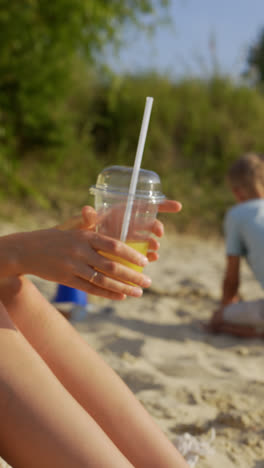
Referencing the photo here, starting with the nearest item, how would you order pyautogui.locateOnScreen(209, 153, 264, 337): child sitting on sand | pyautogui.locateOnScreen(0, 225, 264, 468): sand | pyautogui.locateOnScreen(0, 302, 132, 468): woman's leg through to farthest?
pyautogui.locateOnScreen(0, 302, 132, 468): woman's leg → pyautogui.locateOnScreen(0, 225, 264, 468): sand → pyautogui.locateOnScreen(209, 153, 264, 337): child sitting on sand

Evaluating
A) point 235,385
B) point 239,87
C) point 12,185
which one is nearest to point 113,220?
point 235,385

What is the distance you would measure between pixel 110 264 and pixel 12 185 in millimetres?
4245

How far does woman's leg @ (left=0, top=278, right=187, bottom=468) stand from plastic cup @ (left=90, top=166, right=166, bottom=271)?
0.29 meters

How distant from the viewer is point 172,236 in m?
5.26

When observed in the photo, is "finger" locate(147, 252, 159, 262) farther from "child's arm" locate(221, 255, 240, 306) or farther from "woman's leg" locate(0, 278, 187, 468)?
"child's arm" locate(221, 255, 240, 306)

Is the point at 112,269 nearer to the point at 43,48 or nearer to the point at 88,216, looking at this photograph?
the point at 88,216

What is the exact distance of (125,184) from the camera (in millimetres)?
1204

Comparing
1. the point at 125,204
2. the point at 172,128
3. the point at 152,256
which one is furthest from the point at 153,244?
the point at 172,128

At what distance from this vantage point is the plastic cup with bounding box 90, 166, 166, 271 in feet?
3.70

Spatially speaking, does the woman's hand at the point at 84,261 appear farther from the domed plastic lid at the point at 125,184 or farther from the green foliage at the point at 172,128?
the green foliage at the point at 172,128

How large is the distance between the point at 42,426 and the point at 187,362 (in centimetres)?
138

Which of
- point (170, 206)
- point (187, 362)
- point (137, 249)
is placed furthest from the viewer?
point (187, 362)

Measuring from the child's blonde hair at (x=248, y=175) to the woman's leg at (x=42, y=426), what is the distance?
2120 mm

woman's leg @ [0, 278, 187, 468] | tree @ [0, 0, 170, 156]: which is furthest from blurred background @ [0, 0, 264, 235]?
woman's leg @ [0, 278, 187, 468]
